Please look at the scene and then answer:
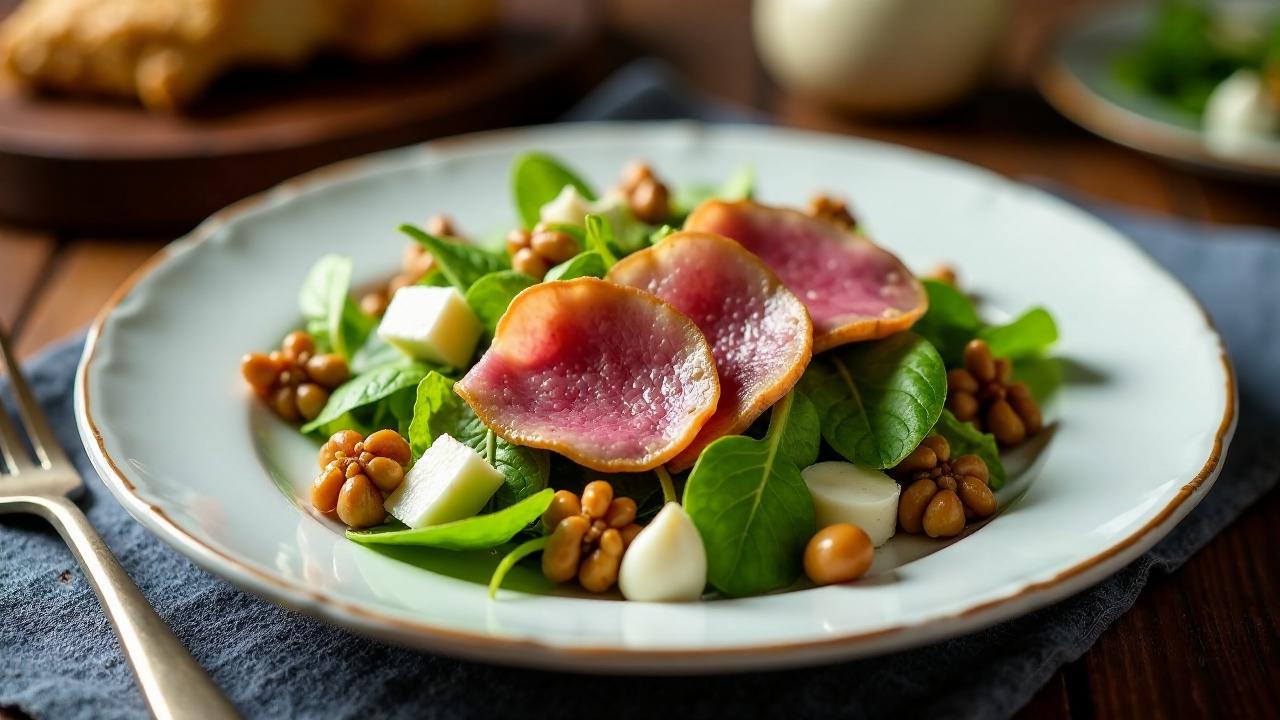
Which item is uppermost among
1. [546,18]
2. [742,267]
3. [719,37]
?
[742,267]

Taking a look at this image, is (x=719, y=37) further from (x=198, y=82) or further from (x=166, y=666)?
(x=166, y=666)

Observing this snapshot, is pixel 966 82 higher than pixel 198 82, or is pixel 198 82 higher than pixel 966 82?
pixel 198 82

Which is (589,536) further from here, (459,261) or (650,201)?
(650,201)

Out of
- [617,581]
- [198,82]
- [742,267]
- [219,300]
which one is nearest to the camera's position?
[617,581]

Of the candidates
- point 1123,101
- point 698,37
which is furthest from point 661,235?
point 698,37

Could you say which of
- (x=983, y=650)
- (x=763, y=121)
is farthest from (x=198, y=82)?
(x=983, y=650)

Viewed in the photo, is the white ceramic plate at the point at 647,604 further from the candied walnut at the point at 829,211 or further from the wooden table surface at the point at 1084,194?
the candied walnut at the point at 829,211

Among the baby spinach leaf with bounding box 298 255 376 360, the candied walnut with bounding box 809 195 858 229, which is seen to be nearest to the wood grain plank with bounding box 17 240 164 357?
the baby spinach leaf with bounding box 298 255 376 360
